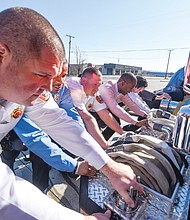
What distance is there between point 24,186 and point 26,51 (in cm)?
38

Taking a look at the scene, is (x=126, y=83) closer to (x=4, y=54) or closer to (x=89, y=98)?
(x=89, y=98)

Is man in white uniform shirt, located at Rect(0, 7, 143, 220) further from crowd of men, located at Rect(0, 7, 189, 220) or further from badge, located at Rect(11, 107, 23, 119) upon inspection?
badge, located at Rect(11, 107, 23, 119)

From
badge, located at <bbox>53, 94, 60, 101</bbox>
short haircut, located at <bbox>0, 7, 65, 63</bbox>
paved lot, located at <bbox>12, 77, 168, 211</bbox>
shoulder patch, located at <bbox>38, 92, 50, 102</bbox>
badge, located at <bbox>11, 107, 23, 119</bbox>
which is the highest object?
short haircut, located at <bbox>0, 7, 65, 63</bbox>

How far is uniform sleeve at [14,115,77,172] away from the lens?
1031 mm

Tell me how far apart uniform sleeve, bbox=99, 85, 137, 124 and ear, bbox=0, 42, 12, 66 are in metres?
1.72

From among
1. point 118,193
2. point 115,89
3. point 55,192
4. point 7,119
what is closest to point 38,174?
point 55,192

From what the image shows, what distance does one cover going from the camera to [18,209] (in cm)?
48

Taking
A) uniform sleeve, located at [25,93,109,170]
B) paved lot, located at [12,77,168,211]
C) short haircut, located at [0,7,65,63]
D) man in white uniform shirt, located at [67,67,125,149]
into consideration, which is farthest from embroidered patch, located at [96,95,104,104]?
short haircut, located at [0,7,65,63]

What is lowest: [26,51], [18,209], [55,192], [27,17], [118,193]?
[55,192]

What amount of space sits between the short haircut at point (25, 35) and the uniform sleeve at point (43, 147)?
0.57 m

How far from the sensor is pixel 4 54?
1.96 ft

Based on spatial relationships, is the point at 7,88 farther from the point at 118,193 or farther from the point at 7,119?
the point at 118,193

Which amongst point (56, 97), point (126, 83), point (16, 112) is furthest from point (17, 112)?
point (126, 83)

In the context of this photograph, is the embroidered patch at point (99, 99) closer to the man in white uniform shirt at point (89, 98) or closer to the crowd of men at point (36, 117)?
the man in white uniform shirt at point (89, 98)
